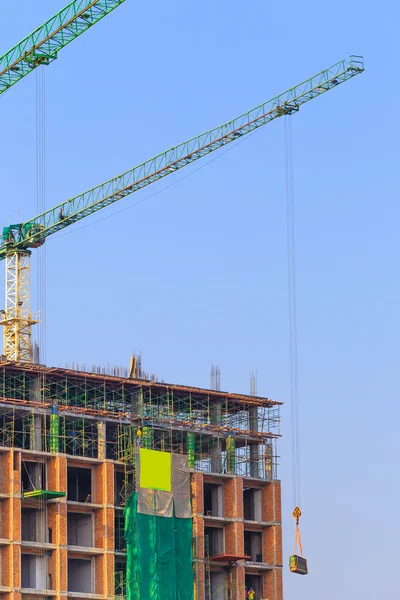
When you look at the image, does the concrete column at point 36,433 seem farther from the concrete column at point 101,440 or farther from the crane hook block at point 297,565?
the crane hook block at point 297,565

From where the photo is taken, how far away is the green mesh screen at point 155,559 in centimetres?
12744

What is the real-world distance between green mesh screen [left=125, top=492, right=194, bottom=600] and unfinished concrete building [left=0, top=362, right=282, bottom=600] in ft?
1.76

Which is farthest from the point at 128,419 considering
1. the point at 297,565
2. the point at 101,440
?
the point at 297,565

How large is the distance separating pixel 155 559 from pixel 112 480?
7.86 meters

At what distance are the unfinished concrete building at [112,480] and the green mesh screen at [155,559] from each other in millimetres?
536

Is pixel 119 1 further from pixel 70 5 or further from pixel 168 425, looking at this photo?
pixel 168 425

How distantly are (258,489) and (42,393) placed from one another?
80.6 feet

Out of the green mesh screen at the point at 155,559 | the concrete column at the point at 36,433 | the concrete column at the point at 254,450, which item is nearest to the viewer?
the green mesh screen at the point at 155,559

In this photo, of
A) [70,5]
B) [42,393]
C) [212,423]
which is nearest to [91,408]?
[42,393]

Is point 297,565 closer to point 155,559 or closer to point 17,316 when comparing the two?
point 155,559

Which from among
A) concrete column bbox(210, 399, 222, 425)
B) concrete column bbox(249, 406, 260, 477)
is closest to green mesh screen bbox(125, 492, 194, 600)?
concrete column bbox(249, 406, 260, 477)

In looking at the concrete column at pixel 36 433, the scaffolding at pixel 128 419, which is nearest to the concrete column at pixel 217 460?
the scaffolding at pixel 128 419

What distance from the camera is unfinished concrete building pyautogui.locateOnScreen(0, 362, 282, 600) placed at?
124 meters

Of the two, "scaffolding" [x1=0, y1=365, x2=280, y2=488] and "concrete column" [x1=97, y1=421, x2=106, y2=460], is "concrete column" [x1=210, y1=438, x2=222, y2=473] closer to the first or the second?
"scaffolding" [x1=0, y1=365, x2=280, y2=488]
